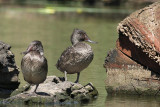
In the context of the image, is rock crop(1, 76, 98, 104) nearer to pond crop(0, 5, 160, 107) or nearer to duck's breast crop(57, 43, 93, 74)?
pond crop(0, 5, 160, 107)

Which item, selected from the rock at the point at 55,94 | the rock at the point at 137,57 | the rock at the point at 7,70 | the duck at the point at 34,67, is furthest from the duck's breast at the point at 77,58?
A: the duck at the point at 34,67

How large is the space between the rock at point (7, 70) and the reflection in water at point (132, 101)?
1.87 meters

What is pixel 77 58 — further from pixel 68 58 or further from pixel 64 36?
pixel 64 36

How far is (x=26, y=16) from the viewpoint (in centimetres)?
3256

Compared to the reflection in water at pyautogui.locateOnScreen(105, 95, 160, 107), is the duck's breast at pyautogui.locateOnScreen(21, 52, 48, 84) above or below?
above

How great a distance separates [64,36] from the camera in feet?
75.8

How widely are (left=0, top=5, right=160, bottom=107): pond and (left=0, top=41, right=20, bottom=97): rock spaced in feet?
2.68

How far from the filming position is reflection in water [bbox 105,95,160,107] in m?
9.87

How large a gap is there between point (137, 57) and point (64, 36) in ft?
40.8

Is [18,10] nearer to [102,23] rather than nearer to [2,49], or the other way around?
[102,23]

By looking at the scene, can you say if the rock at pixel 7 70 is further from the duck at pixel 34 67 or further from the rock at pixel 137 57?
the rock at pixel 137 57

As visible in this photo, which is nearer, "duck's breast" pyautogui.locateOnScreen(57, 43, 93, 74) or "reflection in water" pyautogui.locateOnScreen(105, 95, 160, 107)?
"reflection in water" pyautogui.locateOnScreen(105, 95, 160, 107)

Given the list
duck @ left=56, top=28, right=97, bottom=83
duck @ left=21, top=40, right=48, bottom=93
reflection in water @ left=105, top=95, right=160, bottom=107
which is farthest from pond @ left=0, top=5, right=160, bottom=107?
duck @ left=21, top=40, right=48, bottom=93

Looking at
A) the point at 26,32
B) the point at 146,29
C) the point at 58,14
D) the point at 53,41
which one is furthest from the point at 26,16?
the point at 146,29
